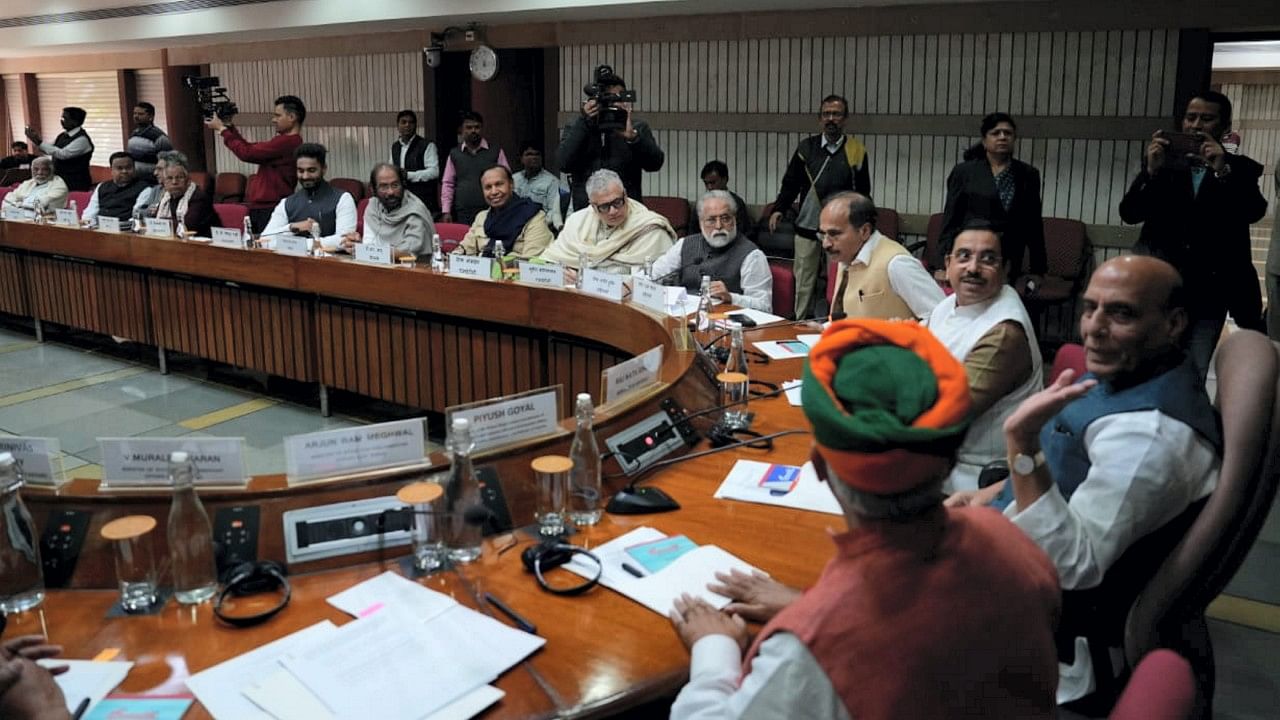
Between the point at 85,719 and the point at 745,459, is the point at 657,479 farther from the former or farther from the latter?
the point at 85,719

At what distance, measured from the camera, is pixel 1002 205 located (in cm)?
493

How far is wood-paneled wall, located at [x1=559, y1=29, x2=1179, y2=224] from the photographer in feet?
20.0

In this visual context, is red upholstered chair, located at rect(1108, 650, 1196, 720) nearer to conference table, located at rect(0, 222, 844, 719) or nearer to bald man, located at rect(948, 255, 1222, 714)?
conference table, located at rect(0, 222, 844, 719)

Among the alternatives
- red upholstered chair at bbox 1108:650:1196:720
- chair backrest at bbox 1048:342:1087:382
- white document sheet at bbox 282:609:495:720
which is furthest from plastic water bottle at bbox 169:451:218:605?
chair backrest at bbox 1048:342:1087:382

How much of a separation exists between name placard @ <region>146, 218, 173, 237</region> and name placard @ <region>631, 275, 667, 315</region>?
338cm

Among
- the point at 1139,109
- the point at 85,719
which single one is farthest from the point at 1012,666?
the point at 1139,109

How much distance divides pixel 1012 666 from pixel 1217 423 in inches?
38.1

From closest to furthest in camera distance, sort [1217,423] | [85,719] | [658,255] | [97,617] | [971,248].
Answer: [85,719]
[97,617]
[1217,423]
[971,248]
[658,255]

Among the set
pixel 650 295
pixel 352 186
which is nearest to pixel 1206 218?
pixel 650 295

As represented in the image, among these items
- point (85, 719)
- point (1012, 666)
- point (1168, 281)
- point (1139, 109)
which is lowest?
Answer: point (85, 719)

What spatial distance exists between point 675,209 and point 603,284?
142 inches

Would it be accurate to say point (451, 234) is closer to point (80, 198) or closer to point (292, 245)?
point (292, 245)

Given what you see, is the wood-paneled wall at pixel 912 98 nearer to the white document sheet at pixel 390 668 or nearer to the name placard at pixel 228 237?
the name placard at pixel 228 237

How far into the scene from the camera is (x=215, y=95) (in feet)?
22.1
